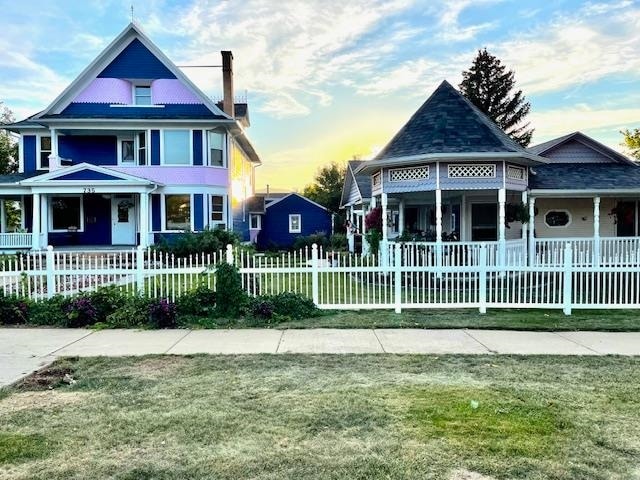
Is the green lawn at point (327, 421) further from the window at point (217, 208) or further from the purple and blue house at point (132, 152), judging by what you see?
the window at point (217, 208)

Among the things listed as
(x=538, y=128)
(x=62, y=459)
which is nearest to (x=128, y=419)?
(x=62, y=459)

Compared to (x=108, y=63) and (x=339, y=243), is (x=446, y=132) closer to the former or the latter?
(x=339, y=243)

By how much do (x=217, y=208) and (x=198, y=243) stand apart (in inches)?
155

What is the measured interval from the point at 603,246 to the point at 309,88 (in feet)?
42.5

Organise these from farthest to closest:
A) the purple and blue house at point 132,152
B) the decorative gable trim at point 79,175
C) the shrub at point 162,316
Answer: the purple and blue house at point 132,152 < the decorative gable trim at point 79,175 < the shrub at point 162,316

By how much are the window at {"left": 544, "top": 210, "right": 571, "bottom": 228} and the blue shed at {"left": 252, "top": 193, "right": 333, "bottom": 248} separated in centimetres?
1747

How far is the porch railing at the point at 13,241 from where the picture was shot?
70.0 feet

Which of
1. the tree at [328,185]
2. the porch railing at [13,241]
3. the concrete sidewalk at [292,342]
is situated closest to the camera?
the concrete sidewalk at [292,342]

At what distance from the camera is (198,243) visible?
19406 millimetres

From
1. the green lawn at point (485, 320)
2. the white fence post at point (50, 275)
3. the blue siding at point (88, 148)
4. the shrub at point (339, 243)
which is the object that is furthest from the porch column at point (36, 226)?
the green lawn at point (485, 320)

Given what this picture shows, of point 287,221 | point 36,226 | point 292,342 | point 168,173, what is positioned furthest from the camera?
point 287,221

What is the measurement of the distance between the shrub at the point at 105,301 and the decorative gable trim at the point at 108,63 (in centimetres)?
1391

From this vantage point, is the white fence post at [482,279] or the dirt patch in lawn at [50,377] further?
the white fence post at [482,279]

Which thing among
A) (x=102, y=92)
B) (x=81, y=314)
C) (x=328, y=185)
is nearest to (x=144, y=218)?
(x=102, y=92)
